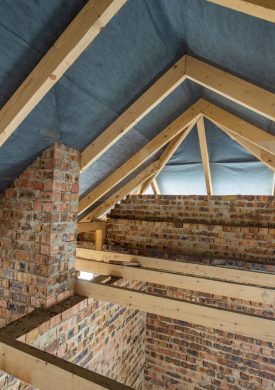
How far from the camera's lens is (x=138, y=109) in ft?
7.52

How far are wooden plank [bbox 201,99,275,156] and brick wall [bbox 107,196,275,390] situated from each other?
142 cm

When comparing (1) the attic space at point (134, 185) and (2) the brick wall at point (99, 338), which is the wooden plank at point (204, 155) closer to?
(1) the attic space at point (134, 185)

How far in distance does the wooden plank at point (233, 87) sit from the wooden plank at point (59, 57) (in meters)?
0.99

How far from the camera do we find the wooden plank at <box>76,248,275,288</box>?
2735 millimetres

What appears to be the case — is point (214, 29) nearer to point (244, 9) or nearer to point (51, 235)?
point (244, 9)

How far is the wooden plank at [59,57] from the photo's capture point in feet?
4.39

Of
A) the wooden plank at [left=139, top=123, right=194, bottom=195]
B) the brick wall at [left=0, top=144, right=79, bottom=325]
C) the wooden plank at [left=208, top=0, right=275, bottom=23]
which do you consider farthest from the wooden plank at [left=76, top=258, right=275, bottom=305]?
the wooden plank at [left=208, top=0, right=275, bottom=23]

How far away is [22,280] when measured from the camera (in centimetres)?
229

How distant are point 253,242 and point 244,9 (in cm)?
307

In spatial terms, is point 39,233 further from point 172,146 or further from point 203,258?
point 203,258

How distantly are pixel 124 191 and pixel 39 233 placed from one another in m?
1.89

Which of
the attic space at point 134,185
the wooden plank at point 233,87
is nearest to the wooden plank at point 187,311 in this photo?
the attic space at point 134,185

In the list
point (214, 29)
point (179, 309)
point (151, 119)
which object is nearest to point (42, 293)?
point (179, 309)

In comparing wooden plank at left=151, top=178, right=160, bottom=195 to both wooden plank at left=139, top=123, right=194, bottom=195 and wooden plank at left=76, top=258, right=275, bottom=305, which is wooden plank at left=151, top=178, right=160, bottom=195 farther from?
wooden plank at left=76, top=258, right=275, bottom=305
